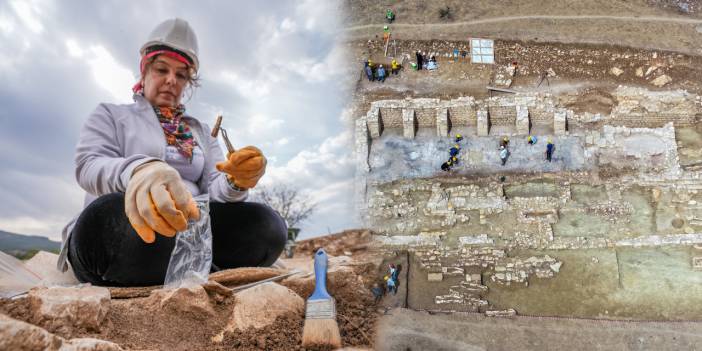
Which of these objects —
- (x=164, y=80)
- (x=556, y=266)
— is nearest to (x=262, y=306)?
(x=164, y=80)

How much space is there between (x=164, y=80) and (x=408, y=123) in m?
0.95

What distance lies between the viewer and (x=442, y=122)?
6.19ft

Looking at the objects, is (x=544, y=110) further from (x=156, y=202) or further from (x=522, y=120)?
(x=156, y=202)

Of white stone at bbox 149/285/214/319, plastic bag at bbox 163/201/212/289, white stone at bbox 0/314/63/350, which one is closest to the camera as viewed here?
white stone at bbox 0/314/63/350

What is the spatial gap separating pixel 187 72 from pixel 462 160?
3.42 feet

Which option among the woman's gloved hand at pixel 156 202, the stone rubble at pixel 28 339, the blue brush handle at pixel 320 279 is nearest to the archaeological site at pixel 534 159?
the blue brush handle at pixel 320 279

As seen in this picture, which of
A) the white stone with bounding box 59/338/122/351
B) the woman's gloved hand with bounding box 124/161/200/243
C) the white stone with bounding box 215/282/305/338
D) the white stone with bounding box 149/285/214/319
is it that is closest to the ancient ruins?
the white stone with bounding box 215/282/305/338

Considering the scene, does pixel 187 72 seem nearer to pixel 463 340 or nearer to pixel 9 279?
pixel 9 279

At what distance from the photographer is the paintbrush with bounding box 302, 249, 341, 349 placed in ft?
3.13

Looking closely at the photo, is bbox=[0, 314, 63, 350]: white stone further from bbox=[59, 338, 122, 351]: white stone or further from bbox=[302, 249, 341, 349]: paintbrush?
bbox=[302, 249, 341, 349]: paintbrush

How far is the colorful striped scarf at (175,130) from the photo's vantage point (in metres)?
1.13

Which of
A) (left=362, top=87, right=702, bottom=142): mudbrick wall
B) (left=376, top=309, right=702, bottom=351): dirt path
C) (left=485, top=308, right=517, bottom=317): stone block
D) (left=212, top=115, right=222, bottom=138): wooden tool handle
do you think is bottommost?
(left=376, top=309, right=702, bottom=351): dirt path

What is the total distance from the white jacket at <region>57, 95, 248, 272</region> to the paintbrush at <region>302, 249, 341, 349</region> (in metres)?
0.24

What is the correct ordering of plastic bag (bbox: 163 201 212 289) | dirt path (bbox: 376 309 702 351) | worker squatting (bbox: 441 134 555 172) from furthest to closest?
worker squatting (bbox: 441 134 555 172) < dirt path (bbox: 376 309 702 351) < plastic bag (bbox: 163 201 212 289)
